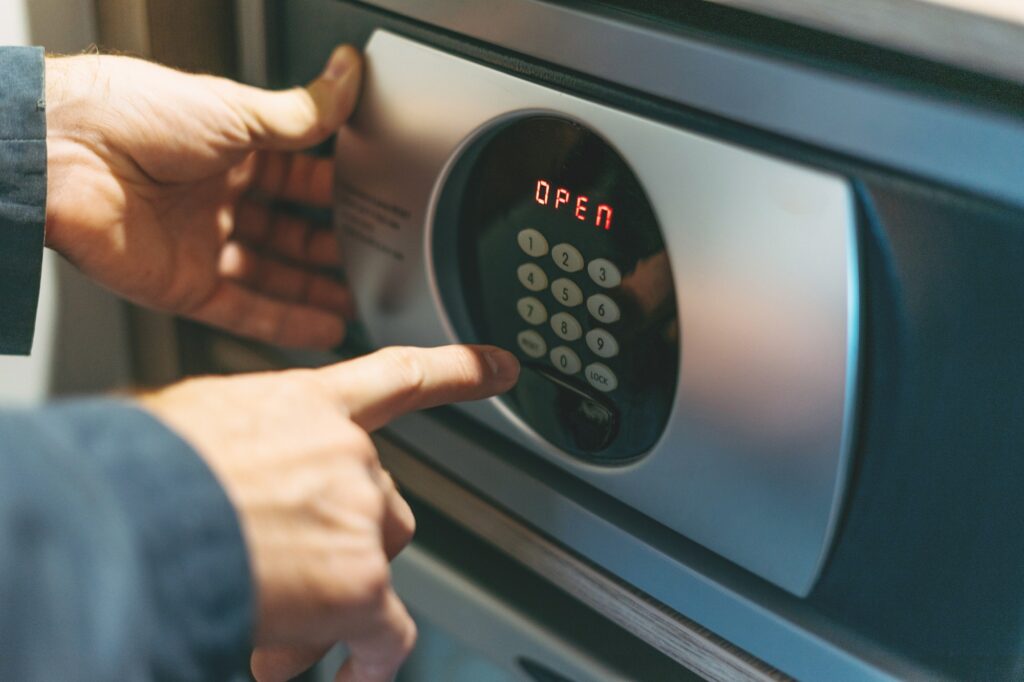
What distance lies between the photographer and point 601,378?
35cm

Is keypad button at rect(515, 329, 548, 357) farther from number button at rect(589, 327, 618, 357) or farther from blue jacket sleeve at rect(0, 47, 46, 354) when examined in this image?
blue jacket sleeve at rect(0, 47, 46, 354)

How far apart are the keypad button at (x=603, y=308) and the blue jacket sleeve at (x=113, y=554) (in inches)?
6.0

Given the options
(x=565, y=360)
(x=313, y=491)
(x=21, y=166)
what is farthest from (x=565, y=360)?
(x=21, y=166)

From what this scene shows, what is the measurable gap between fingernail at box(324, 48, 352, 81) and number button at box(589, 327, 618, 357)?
0.15 metres

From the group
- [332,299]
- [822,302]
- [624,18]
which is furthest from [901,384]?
[332,299]

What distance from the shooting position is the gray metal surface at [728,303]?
10.8 inches

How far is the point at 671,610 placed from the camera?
1.18ft

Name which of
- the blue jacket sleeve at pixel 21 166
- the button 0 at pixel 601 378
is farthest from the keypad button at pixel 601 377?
the blue jacket sleeve at pixel 21 166

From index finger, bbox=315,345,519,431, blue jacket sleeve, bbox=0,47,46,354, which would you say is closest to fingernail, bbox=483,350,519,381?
index finger, bbox=315,345,519,431

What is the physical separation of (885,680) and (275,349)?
1.10 ft

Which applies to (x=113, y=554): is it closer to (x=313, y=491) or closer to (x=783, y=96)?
(x=313, y=491)

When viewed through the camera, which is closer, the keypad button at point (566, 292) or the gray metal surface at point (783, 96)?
the gray metal surface at point (783, 96)

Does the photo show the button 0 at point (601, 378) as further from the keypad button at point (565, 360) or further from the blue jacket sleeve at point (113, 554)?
the blue jacket sleeve at point (113, 554)

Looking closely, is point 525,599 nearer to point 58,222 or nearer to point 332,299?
point 332,299
